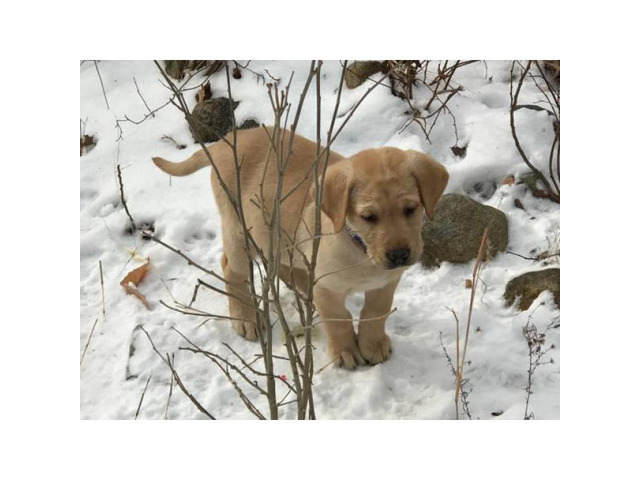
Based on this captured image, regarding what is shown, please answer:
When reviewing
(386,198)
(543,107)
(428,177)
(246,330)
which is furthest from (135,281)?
(543,107)

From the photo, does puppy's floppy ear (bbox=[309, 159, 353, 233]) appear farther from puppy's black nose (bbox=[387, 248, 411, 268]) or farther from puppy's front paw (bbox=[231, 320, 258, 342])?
puppy's front paw (bbox=[231, 320, 258, 342])

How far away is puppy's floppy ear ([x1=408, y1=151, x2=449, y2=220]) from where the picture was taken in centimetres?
284

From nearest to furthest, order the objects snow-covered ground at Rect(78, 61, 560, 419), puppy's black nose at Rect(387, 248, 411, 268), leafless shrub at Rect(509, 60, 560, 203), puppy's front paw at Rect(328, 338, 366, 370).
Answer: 1. puppy's black nose at Rect(387, 248, 411, 268)
2. snow-covered ground at Rect(78, 61, 560, 419)
3. leafless shrub at Rect(509, 60, 560, 203)
4. puppy's front paw at Rect(328, 338, 366, 370)

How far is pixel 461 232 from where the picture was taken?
381cm

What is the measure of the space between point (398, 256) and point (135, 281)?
162 cm

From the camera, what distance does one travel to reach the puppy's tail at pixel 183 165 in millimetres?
3541

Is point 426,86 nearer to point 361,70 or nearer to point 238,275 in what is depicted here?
point 361,70

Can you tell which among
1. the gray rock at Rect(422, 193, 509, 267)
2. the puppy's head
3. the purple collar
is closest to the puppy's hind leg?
the purple collar

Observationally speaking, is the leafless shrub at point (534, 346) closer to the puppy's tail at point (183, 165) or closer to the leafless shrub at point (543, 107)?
the leafless shrub at point (543, 107)

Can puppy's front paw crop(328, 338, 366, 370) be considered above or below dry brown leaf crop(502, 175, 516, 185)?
below

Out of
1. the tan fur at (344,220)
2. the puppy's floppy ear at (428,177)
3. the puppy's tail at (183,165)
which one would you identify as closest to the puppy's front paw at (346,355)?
the tan fur at (344,220)
